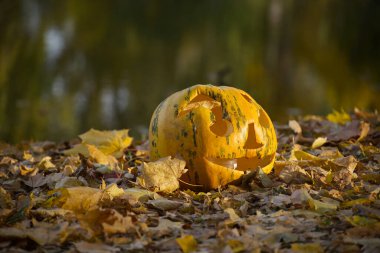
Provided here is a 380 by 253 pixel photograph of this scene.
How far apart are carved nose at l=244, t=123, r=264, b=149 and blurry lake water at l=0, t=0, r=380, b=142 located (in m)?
7.70

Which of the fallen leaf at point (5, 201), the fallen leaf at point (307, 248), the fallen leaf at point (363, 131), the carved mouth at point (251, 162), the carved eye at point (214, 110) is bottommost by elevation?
the fallen leaf at point (307, 248)

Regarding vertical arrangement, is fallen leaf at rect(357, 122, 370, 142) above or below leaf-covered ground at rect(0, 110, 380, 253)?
above

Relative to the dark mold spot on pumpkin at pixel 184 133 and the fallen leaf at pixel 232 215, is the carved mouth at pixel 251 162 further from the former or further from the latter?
the fallen leaf at pixel 232 215

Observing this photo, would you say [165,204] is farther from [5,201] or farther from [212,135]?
[5,201]

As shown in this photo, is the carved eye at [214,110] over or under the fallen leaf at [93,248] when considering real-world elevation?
over

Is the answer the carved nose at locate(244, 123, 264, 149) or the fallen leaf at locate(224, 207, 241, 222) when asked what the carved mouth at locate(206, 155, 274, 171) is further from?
the fallen leaf at locate(224, 207, 241, 222)

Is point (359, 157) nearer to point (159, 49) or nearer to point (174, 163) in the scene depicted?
point (174, 163)

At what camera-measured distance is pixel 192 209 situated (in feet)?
8.82

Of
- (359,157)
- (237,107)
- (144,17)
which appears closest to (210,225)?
(237,107)

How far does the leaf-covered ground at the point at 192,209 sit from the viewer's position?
7.09 ft

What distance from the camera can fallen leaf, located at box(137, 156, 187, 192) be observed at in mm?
2943

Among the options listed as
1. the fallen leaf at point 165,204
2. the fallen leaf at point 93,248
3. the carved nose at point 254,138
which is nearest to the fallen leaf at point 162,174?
the fallen leaf at point 165,204

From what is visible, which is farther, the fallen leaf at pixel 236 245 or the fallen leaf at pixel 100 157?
the fallen leaf at pixel 100 157

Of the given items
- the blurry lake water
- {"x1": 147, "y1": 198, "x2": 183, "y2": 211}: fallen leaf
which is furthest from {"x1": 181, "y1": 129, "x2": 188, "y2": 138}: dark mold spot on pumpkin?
the blurry lake water
